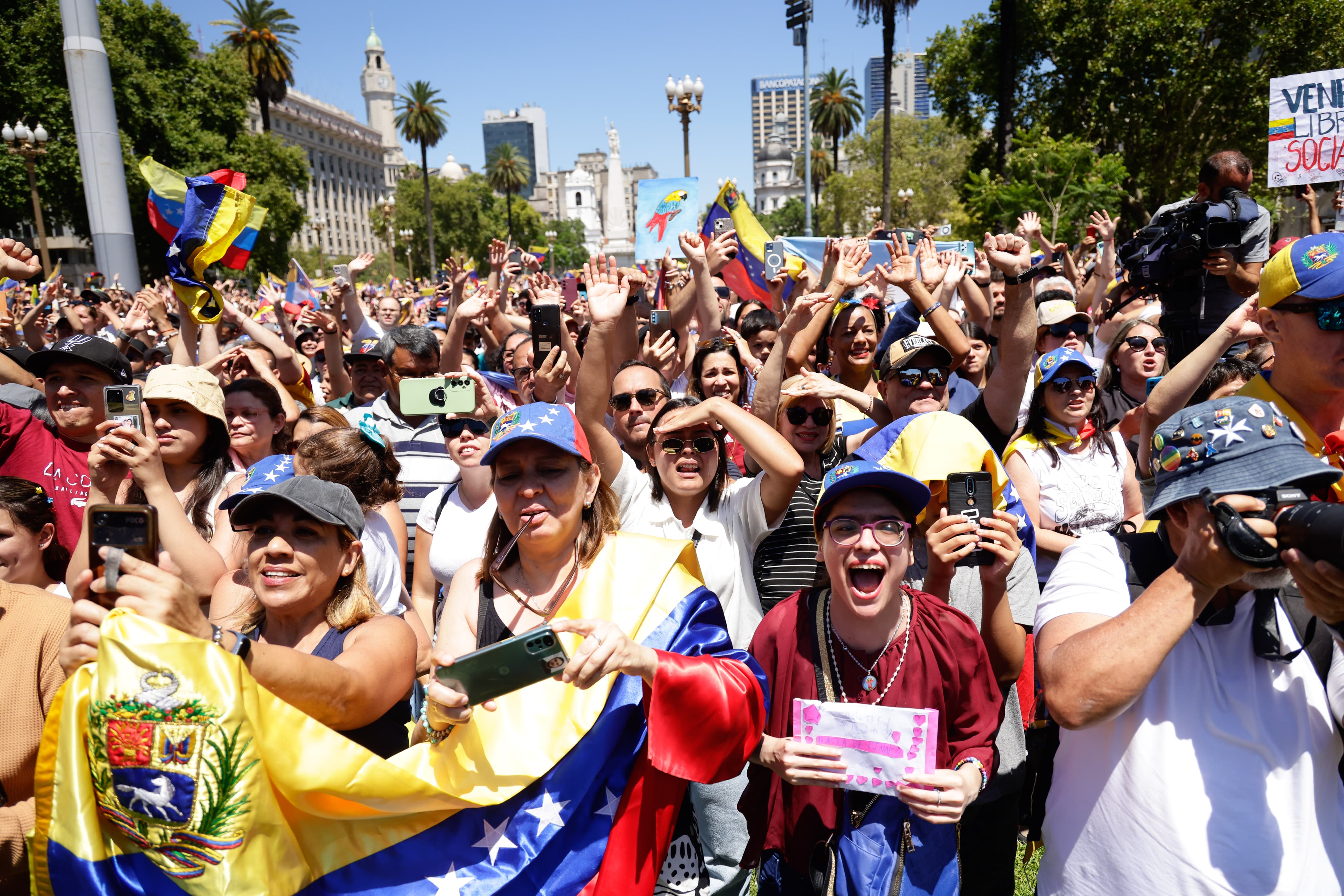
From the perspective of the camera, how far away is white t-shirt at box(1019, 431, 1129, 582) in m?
3.97

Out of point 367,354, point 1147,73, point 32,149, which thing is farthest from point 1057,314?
point 1147,73

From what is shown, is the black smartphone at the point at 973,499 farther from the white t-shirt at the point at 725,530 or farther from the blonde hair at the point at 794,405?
the blonde hair at the point at 794,405

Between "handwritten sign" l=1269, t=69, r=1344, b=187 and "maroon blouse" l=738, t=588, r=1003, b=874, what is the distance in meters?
6.13

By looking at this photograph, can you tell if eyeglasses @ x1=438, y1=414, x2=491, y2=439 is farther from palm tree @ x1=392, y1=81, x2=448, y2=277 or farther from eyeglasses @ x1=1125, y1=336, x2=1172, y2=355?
palm tree @ x1=392, y1=81, x2=448, y2=277

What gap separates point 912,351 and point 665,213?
5.13 m

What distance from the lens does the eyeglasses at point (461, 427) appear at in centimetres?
420

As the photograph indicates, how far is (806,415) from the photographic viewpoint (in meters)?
3.80

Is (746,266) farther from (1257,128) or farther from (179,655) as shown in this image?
(1257,128)

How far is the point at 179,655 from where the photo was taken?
189 centimetres

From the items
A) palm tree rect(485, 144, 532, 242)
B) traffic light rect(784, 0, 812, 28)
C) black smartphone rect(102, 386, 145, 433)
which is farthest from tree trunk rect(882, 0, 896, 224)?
palm tree rect(485, 144, 532, 242)

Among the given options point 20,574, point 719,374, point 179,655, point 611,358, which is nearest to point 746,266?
point 719,374

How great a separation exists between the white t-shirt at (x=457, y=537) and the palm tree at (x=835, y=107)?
58.1 metres

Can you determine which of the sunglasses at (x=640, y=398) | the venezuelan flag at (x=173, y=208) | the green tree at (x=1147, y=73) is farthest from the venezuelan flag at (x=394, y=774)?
the green tree at (x=1147, y=73)

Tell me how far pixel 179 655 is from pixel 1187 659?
7.21 feet
